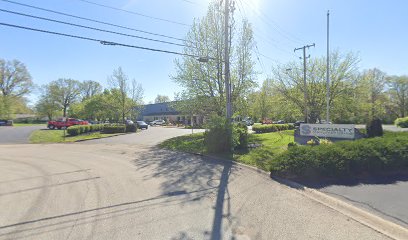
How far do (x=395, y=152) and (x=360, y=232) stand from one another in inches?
215

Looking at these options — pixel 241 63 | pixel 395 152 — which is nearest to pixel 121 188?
pixel 395 152

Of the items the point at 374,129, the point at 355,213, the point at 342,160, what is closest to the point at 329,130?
the point at 374,129

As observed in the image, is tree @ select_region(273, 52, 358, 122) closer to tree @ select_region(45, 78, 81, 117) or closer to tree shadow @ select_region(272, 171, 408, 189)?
tree shadow @ select_region(272, 171, 408, 189)

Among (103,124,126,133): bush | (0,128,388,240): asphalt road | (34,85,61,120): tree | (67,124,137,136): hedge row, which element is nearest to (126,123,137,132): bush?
(67,124,137,136): hedge row

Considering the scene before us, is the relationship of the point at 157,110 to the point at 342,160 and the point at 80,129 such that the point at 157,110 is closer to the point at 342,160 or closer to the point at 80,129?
the point at 80,129

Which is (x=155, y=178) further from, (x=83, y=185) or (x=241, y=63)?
(x=241, y=63)

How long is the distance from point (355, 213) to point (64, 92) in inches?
3428

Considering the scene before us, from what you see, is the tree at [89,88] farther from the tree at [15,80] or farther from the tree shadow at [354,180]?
the tree shadow at [354,180]

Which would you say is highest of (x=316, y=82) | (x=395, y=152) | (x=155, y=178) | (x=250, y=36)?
(x=250, y=36)

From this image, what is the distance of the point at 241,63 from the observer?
67.5ft

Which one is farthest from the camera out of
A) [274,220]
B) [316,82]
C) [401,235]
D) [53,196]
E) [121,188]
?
[316,82]

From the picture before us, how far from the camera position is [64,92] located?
77.1 m

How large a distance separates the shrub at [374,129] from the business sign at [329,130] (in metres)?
2.59

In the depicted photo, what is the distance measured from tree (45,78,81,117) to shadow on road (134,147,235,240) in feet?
249
